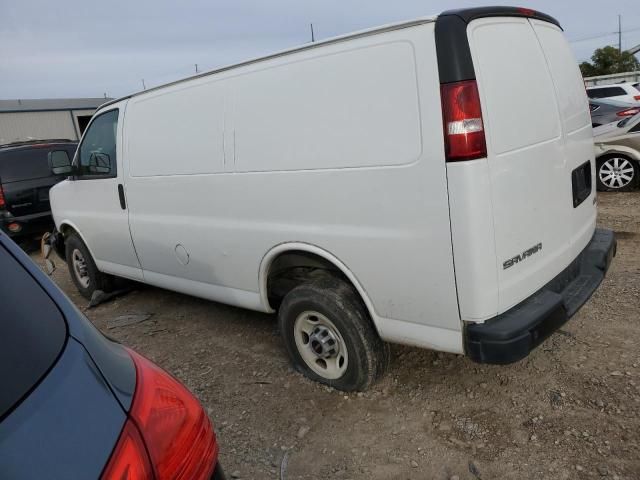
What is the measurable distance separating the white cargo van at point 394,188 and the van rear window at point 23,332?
169 cm

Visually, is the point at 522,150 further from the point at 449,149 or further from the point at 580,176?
→ the point at 580,176

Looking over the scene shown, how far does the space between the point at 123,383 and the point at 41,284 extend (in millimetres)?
384

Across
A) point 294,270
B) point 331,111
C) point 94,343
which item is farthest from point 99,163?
point 94,343

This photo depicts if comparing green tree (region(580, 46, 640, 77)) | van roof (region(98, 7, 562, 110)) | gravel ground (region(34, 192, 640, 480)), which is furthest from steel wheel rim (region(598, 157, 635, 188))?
green tree (region(580, 46, 640, 77))

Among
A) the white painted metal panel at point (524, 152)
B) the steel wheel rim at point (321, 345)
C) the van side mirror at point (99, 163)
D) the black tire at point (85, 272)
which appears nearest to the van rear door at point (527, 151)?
the white painted metal panel at point (524, 152)

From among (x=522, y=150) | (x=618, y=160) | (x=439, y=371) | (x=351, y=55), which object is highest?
(x=351, y=55)

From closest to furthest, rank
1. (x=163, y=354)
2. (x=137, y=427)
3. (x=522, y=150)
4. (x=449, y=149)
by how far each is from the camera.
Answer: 1. (x=137, y=427)
2. (x=449, y=149)
3. (x=522, y=150)
4. (x=163, y=354)

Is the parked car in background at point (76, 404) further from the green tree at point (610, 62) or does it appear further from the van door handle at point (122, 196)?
the green tree at point (610, 62)

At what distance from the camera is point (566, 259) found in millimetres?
3012

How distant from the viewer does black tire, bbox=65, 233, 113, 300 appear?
5.53 meters

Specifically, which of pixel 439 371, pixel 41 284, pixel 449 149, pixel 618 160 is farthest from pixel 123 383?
pixel 618 160

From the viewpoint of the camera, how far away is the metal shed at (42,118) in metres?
28.4

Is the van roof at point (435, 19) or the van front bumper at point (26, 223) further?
the van front bumper at point (26, 223)

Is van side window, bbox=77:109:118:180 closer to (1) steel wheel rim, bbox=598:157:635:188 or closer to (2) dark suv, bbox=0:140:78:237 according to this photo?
(2) dark suv, bbox=0:140:78:237
